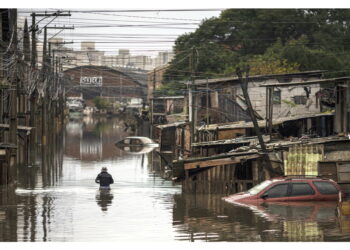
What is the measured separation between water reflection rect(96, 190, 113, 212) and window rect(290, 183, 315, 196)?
628 centimetres

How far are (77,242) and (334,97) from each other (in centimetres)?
2400

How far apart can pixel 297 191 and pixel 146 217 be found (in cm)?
506

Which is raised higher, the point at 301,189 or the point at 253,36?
the point at 253,36

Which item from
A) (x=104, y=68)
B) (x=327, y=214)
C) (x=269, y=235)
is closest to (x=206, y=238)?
(x=269, y=235)

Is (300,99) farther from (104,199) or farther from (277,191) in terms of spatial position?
(277,191)

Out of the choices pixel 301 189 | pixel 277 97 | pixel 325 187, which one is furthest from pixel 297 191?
pixel 277 97

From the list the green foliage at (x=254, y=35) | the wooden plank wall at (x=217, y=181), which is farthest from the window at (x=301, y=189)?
the green foliage at (x=254, y=35)

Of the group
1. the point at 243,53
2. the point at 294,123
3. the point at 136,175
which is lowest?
the point at 136,175

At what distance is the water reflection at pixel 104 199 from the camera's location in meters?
Answer: 27.3

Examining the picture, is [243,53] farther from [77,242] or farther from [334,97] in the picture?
[77,242]

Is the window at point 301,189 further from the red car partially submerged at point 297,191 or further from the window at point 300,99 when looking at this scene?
the window at point 300,99

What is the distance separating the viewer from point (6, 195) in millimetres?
30641

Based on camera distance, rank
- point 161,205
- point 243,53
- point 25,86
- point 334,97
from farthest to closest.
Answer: point 243,53
point 25,86
point 334,97
point 161,205

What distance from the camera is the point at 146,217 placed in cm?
2434
